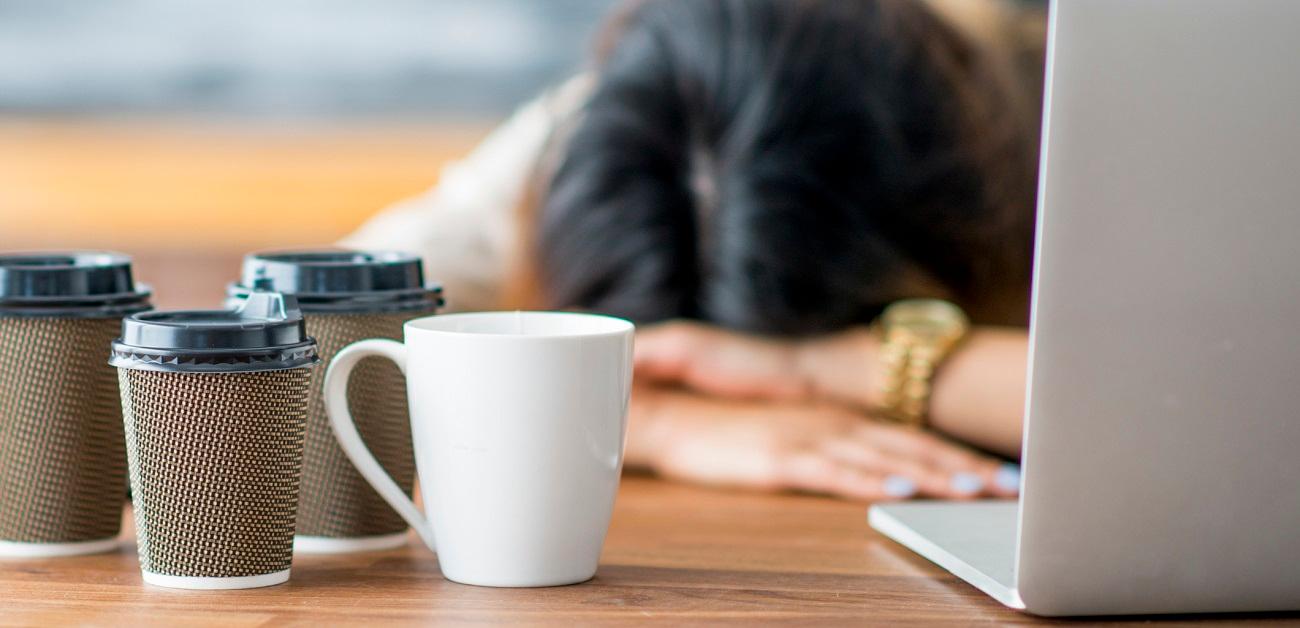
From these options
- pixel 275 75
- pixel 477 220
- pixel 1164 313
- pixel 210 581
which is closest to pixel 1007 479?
pixel 1164 313

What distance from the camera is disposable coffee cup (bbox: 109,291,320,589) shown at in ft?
1.72

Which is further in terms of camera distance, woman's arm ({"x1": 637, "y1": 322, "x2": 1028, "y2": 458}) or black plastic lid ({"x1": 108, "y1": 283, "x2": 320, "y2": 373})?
woman's arm ({"x1": 637, "y1": 322, "x2": 1028, "y2": 458})

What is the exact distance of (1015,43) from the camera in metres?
1.51

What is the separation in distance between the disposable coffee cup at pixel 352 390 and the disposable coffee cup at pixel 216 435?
0.21 feet

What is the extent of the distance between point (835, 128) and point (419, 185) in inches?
62.3

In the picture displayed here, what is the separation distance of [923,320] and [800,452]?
253 millimetres

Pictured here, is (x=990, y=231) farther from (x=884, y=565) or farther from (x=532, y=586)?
(x=532, y=586)

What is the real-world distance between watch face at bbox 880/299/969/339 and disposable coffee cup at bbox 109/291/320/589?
0.63m

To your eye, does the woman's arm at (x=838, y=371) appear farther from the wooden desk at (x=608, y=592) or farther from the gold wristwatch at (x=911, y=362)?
the wooden desk at (x=608, y=592)

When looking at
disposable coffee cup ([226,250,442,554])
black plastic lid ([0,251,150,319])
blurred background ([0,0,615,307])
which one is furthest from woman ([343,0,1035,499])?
blurred background ([0,0,615,307])

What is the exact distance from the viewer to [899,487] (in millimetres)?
839

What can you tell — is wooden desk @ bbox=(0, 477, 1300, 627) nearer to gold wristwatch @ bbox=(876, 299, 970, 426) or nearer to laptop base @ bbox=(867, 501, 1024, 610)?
laptop base @ bbox=(867, 501, 1024, 610)

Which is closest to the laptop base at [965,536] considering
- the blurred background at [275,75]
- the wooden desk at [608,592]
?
the wooden desk at [608,592]

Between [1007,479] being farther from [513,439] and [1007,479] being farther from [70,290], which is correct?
[70,290]
